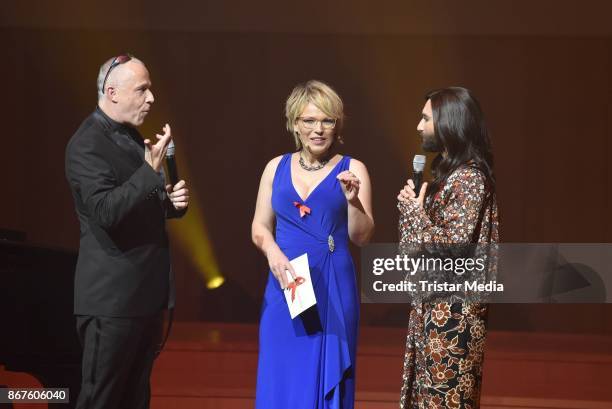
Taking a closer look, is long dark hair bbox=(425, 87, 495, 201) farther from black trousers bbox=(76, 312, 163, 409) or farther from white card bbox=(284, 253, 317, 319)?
black trousers bbox=(76, 312, 163, 409)

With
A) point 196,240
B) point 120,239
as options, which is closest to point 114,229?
point 120,239

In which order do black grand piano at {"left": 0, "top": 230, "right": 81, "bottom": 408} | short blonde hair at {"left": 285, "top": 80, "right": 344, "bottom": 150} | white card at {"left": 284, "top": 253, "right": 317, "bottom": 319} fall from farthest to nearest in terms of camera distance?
black grand piano at {"left": 0, "top": 230, "right": 81, "bottom": 408} → short blonde hair at {"left": 285, "top": 80, "right": 344, "bottom": 150} → white card at {"left": 284, "top": 253, "right": 317, "bottom": 319}

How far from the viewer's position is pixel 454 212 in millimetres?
2365

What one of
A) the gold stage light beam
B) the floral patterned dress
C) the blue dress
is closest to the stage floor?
the gold stage light beam

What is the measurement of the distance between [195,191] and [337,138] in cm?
388

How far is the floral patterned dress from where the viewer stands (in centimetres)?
236

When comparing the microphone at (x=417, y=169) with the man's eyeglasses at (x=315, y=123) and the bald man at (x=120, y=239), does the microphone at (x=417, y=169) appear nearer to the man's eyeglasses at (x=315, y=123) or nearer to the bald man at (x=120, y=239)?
the man's eyeglasses at (x=315, y=123)

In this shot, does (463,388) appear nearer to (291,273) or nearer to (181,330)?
(291,273)

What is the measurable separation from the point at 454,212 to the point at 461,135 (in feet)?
0.77

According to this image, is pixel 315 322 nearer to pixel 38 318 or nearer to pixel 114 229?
pixel 114 229

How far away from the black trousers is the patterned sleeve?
85cm

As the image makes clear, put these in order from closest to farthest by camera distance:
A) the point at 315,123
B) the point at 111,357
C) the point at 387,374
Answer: the point at 111,357
the point at 315,123
the point at 387,374

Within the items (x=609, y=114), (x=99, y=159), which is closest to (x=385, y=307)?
(x=609, y=114)

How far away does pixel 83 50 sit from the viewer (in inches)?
258
